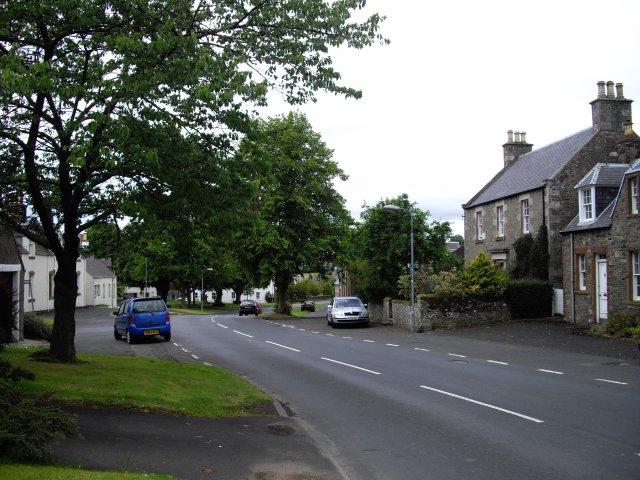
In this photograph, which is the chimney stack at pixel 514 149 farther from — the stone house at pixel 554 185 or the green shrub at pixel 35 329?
the green shrub at pixel 35 329

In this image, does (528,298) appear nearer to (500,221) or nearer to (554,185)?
(554,185)

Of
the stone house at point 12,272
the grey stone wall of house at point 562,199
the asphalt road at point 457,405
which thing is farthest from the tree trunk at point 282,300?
the asphalt road at point 457,405

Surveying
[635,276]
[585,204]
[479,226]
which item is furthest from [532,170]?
[635,276]

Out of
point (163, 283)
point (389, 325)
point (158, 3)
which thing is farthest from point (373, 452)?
point (163, 283)

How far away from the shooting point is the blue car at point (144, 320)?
25.0 m

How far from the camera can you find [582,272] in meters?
27.8

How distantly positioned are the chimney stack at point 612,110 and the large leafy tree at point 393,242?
389 inches

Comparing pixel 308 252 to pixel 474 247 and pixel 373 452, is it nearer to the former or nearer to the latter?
pixel 474 247

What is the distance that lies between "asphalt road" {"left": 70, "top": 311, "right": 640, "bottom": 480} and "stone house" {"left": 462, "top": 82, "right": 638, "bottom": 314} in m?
12.0

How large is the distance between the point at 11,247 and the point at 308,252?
26.9 m

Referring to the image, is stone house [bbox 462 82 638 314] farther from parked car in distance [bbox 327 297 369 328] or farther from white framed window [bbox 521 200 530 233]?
parked car in distance [bbox 327 297 369 328]

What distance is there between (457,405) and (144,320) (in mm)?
17395

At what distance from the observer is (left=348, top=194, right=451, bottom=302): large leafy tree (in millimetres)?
34688

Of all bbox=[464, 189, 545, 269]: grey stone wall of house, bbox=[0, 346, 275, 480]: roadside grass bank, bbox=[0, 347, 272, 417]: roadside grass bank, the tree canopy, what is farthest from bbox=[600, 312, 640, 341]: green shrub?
bbox=[0, 346, 275, 480]: roadside grass bank
